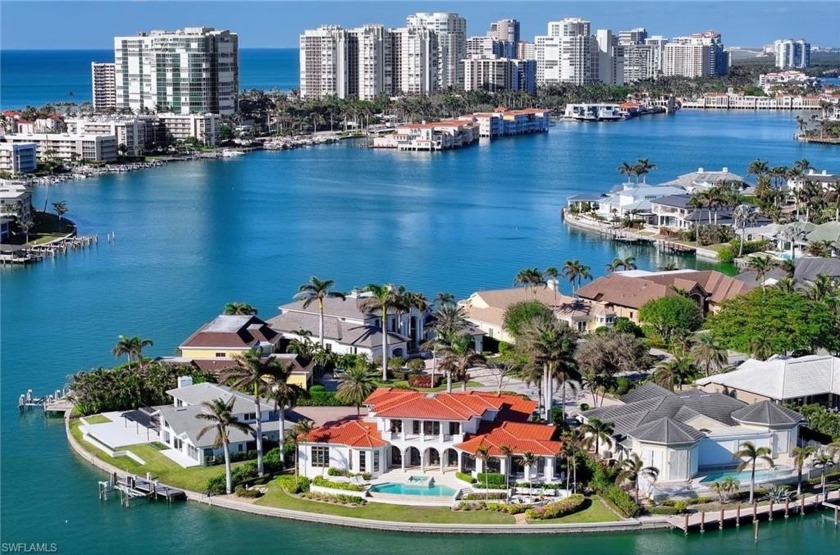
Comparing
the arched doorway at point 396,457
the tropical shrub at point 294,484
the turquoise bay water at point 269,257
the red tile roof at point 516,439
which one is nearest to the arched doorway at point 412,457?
the arched doorway at point 396,457

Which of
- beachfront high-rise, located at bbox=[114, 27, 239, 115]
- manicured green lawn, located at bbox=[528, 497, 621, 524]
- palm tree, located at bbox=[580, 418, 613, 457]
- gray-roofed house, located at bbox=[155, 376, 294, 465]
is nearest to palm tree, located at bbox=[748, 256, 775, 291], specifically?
palm tree, located at bbox=[580, 418, 613, 457]

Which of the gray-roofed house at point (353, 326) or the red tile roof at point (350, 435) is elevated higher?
the gray-roofed house at point (353, 326)

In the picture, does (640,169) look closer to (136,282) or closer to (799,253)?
(799,253)

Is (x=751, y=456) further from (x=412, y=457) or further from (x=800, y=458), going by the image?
(x=412, y=457)

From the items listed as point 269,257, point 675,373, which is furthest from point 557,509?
point 269,257

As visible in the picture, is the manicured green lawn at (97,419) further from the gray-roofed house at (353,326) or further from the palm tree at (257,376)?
the gray-roofed house at (353,326)

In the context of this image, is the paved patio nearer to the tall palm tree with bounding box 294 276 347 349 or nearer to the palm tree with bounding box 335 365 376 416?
the palm tree with bounding box 335 365 376 416
